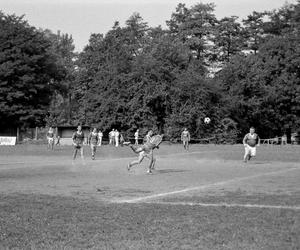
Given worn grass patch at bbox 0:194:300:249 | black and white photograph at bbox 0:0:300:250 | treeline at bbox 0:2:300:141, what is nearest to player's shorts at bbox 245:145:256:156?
black and white photograph at bbox 0:0:300:250

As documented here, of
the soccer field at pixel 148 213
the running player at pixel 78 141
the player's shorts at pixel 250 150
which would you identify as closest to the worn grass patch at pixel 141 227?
the soccer field at pixel 148 213

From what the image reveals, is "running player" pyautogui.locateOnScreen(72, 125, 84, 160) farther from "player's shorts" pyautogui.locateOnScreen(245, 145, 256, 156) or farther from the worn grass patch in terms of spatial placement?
the worn grass patch

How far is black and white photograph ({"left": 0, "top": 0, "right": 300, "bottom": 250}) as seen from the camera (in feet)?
32.4

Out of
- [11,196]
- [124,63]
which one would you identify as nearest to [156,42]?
[124,63]

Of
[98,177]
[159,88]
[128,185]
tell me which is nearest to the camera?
[128,185]

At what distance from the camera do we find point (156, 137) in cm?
2458

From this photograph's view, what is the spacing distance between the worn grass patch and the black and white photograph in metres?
0.03

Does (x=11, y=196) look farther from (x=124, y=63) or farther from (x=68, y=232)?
(x=124, y=63)

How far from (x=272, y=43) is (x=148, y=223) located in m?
73.9

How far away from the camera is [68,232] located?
930cm

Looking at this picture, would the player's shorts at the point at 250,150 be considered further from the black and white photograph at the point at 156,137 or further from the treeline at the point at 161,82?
the treeline at the point at 161,82

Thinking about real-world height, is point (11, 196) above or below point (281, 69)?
below

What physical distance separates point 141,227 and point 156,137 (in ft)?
48.6

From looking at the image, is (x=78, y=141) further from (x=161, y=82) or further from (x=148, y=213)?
(x=161, y=82)
